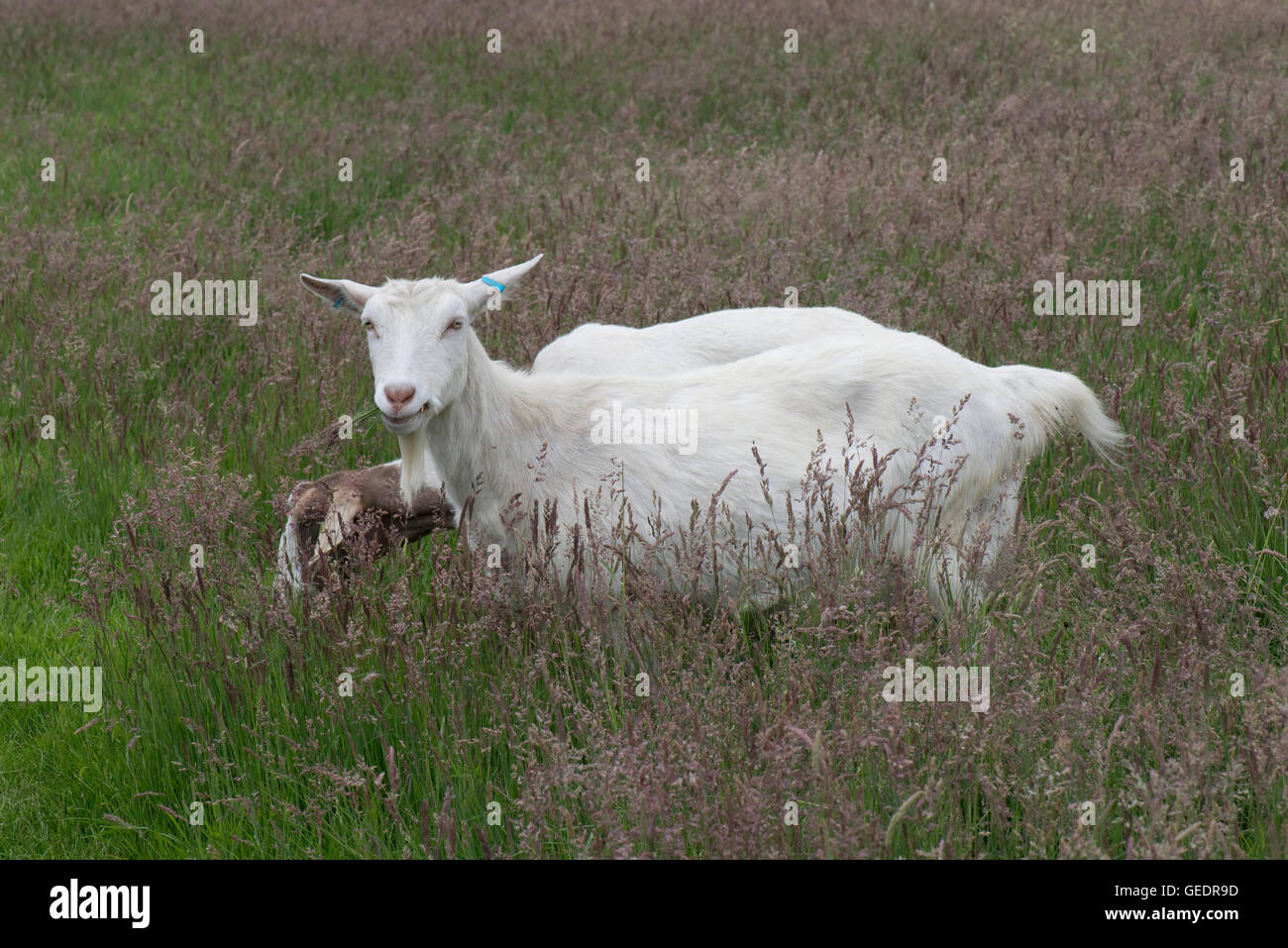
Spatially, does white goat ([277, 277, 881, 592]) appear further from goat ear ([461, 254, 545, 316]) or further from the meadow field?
goat ear ([461, 254, 545, 316])

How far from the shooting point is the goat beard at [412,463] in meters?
4.36

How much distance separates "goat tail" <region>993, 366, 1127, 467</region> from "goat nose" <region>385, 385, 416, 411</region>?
2307 millimetres

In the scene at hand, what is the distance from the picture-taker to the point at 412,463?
441cm

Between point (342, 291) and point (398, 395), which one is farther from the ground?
point (342, 291)

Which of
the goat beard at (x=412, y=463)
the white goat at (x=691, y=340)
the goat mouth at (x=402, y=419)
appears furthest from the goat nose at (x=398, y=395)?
the white goat at (x=691, y=340)

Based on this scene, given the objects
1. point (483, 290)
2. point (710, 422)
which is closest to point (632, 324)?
point (710, 422)

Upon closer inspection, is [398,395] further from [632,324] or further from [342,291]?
[632,324]

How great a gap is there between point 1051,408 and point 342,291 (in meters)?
2.68

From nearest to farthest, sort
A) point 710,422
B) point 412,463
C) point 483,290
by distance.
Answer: point 483,290, point 412,463, point 710,422

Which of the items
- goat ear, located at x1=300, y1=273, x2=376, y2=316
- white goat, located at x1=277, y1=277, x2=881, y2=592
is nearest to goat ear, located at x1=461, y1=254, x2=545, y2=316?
goat ear, located at x1=300, y1=273, x2=376, y2=316

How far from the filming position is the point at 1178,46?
483 inches

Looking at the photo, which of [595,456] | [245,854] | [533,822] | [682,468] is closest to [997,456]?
[682,468]

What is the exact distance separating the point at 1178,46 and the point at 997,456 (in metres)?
9.43

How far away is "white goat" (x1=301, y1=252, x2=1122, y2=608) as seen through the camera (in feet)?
13.8
